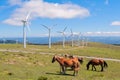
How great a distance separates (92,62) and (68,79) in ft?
43.9

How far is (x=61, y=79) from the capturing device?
27.2 metres

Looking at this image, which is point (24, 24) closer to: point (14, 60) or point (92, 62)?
point (14, 60)

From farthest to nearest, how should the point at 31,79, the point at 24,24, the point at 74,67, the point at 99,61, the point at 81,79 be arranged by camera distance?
the point at 24,24 < the point at 99,61 < the point at 74,67 < the point at 81,79 < the point at 31,79

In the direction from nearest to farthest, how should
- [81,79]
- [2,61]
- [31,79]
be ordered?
1. [31,79]
2. [81,79]
3. [2,61]

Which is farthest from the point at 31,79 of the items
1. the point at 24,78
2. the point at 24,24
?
the point at 24,24

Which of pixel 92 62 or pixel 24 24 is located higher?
pixel 24 24

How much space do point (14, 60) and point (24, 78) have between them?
18703mm

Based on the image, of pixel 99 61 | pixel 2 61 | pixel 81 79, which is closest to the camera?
pixel 81 79

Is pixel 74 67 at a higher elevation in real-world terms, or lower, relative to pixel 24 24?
lower

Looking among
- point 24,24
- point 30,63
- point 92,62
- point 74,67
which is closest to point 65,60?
point 74,67

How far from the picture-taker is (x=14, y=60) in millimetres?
44906

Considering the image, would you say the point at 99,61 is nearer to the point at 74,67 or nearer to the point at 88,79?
the point at 74,67

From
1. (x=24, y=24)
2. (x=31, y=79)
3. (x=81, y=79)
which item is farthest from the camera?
(x=24, y=24)

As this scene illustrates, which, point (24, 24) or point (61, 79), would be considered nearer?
point (61, 79)
